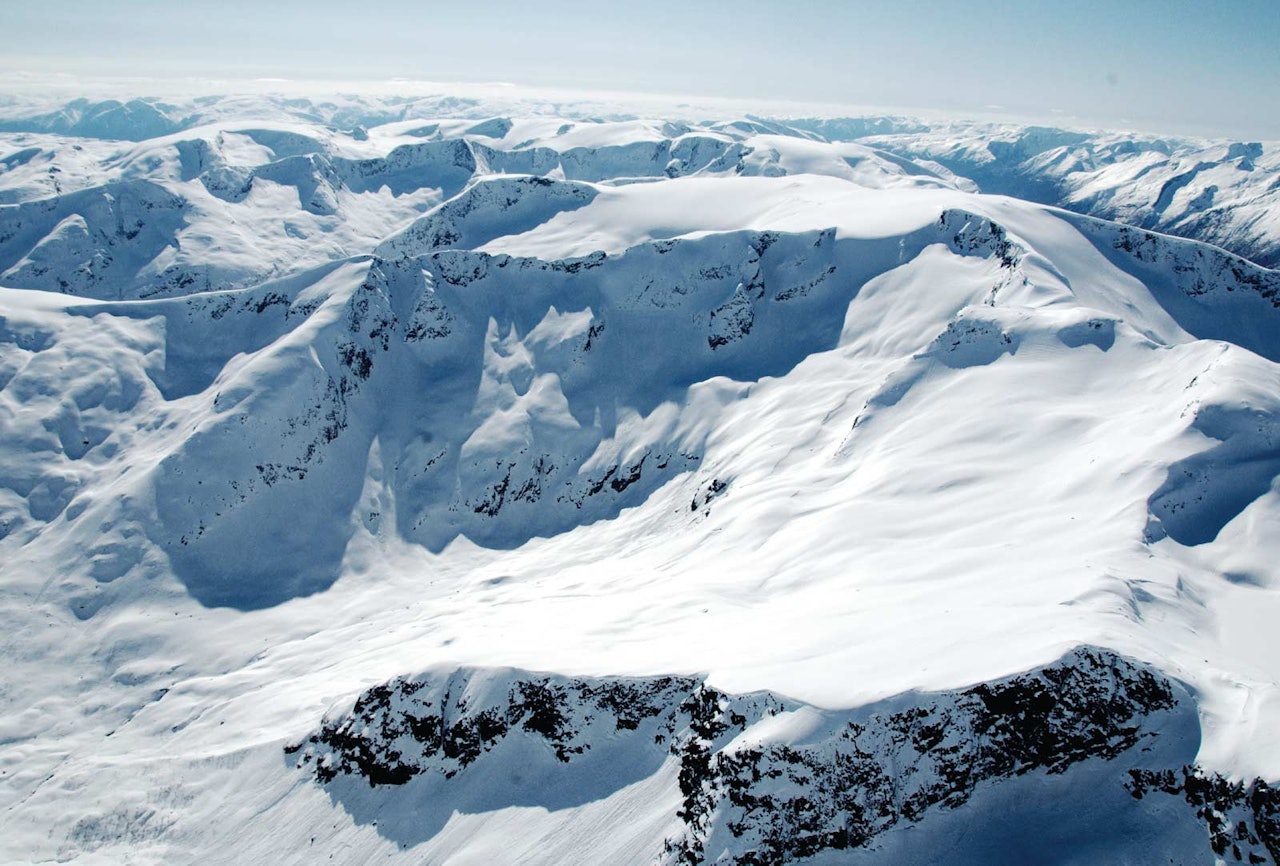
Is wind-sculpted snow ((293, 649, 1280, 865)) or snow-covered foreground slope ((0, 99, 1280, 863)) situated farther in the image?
snow-covered foreground slope ((0, 99, 1280, 863))

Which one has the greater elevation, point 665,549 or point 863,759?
point 863,759

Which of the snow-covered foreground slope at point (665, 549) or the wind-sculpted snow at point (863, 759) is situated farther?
the snow-covered foreground slope at point (665, 549)

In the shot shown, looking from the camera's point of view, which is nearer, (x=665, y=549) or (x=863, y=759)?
(x=863, y=759)

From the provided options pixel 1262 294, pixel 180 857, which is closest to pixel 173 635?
pixel 180 857
